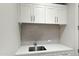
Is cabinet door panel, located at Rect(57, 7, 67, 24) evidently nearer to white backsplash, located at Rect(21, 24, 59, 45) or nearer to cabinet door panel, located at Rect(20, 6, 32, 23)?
white backsplash, located at Rect(21, 24, 59, 45)

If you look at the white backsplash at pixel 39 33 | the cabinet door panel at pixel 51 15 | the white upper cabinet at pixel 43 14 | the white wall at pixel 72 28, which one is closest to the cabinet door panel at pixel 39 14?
the white upper cabinet at pixel 43 14

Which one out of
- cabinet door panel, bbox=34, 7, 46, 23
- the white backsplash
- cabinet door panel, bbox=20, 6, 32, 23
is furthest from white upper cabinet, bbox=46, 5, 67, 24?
cabinet door panel, bbox=20, 6, 32, 23

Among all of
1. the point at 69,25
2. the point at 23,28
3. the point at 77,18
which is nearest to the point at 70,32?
the point at 69,25

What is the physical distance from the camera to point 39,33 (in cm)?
271

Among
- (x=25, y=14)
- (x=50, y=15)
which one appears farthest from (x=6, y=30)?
(x=50, y=15)

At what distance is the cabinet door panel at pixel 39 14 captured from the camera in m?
2.30

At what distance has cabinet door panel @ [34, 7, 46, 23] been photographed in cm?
230

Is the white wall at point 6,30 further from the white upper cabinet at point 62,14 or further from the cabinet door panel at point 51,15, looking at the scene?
the white upper cabinet at point 62,14

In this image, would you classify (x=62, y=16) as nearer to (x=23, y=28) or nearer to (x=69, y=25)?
(x=69, y=25)

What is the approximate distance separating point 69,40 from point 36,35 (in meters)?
1.01

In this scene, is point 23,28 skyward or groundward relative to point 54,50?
skyward

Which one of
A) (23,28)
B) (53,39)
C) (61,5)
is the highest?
(61,5)

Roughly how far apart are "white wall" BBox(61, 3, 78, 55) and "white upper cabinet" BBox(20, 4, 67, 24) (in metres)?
0.16

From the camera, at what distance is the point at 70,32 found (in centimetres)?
237
